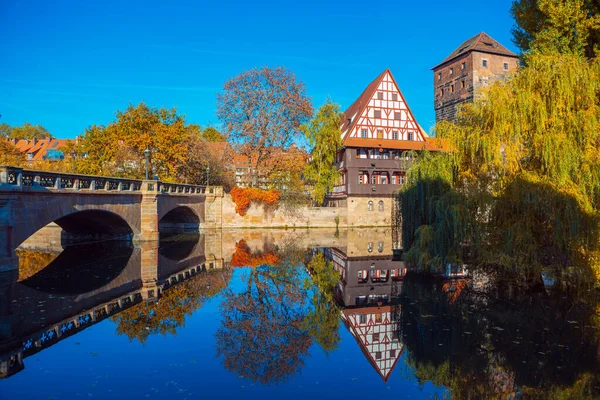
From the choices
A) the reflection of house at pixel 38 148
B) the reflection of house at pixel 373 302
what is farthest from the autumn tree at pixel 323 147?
the reflection of house at pixel 38 148

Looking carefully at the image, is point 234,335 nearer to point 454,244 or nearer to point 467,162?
point 454,244

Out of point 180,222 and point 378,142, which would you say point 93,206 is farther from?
point 378,142

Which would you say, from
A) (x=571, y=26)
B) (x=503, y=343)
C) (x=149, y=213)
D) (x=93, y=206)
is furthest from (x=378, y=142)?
(x=503, y=343)

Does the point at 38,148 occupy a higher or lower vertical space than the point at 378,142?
higher

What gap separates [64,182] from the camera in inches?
651

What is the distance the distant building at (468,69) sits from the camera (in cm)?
4616

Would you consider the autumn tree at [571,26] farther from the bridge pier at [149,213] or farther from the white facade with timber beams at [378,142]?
the white facade with timber beams at [378,142]

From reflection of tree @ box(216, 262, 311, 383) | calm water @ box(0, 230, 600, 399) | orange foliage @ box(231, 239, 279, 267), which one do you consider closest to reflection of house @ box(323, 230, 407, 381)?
calm water @ box(0, 230, 600, 399)

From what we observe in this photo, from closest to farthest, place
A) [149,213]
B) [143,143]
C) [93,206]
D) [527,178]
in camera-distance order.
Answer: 1. [527,178]
2. [93,206]
3. [149,213]
4. [143,143]

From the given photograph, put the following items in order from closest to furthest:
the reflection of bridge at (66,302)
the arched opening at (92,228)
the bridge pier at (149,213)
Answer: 1. the reflection of bridge at (66,302)
2. the arched opening at (92,228)
3. the bridge pier at (149,213)

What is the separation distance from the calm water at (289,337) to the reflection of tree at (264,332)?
0.12ft

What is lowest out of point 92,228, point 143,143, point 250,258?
point 250,258

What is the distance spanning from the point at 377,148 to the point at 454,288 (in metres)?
26.5

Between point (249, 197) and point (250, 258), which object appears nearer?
point (250, 258)
